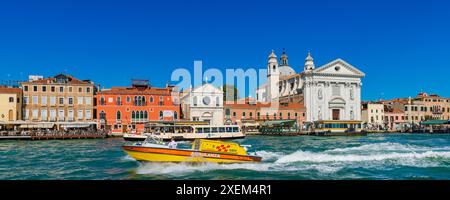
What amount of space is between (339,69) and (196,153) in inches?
2388

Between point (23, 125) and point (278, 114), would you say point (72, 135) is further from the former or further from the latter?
point (278, 114)

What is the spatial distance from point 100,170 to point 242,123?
4578cm

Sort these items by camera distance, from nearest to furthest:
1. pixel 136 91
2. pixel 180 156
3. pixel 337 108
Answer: pixel 180 156
pixel 136 91
pixel 337 108

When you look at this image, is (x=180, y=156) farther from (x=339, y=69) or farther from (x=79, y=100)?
(x=339, y=69)

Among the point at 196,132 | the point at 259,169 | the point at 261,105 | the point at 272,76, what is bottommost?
the point at 259,169

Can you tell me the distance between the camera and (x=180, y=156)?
17047mm

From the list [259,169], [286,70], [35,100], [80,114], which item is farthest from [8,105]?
[286,70]

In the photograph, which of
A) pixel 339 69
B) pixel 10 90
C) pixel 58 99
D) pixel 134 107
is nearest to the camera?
pixel 10 90

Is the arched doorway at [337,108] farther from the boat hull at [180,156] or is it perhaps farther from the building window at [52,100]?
the boat hull at [180,156]

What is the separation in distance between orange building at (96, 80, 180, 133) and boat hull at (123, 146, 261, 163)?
111 feet

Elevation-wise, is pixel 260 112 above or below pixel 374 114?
above

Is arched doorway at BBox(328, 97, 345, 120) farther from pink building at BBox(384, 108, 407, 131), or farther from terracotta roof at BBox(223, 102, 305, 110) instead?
pink building at BBox(384, 108, 407, 131)

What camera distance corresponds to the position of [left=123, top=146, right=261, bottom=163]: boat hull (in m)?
17.0
